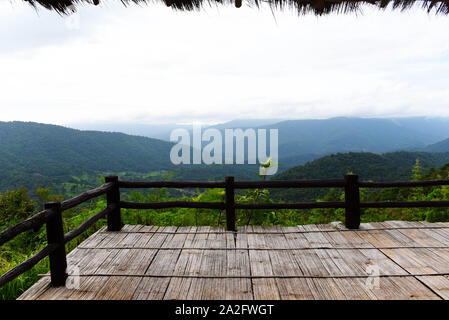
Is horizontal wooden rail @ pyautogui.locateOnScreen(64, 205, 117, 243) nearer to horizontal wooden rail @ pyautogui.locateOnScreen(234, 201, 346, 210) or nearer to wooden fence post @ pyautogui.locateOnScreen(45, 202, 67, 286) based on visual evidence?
wooden fence post @ pyautogui.locateOnScreen(45, 202, 67, 286)

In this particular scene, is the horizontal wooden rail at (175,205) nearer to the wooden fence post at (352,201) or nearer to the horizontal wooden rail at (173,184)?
the horizontal wooden rail at (173,184)

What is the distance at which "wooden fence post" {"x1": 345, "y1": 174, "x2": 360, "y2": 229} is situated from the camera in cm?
406

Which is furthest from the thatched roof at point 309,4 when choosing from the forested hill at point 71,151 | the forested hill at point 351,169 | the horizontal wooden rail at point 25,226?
the forested hill at point 71,151

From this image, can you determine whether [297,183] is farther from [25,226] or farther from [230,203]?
[25,226]

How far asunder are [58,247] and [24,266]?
367 mm

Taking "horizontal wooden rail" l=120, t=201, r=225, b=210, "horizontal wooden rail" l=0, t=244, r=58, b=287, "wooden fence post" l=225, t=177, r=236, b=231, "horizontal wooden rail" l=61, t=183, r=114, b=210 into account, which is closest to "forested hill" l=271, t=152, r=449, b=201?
"wooden fence post" l=225, t=177, r=236, b=231

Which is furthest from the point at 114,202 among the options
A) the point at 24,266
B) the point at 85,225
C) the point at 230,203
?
the point at 24,266

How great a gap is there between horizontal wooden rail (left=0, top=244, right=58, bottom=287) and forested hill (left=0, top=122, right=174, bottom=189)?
63883 mm

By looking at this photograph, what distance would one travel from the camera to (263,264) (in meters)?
3.17

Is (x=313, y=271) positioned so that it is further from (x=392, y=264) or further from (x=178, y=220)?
(x=178, y=220)

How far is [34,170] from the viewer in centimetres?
6116

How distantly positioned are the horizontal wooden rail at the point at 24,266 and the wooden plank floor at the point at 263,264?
0.28 meters

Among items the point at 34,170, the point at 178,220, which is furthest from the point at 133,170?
the point at 178,220
